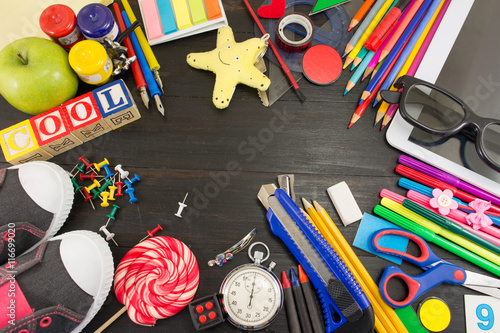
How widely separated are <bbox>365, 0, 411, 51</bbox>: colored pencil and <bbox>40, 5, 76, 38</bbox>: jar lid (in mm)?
790

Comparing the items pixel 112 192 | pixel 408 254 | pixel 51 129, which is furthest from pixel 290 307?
pixel 51 129

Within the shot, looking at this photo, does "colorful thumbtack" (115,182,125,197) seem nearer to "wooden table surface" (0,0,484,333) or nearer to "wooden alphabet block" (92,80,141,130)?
"wooden table surface" (0,0,484,333)

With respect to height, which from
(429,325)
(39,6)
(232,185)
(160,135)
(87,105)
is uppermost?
(39,6)

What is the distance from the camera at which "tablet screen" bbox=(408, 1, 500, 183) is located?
2.70 ft

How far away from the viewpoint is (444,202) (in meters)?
0.77

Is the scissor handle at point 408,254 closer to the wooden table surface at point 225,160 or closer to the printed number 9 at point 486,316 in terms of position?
the wooden table surface at point 225,160

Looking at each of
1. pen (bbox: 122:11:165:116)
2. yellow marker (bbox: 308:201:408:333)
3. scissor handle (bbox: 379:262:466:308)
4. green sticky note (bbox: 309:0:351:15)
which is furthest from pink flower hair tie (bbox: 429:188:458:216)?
pen (bbox: 122:11:165:116)

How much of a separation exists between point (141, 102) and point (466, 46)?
0.92 meters

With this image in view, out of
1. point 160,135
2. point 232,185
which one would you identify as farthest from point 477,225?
point 160,135

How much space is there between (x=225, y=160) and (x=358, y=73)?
17.4 inches

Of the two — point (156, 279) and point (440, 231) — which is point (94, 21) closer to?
point (156, 279)

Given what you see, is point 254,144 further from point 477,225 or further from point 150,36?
point 477,225

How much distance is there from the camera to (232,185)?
2.70 feet

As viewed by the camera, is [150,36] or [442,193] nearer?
[442,193]
